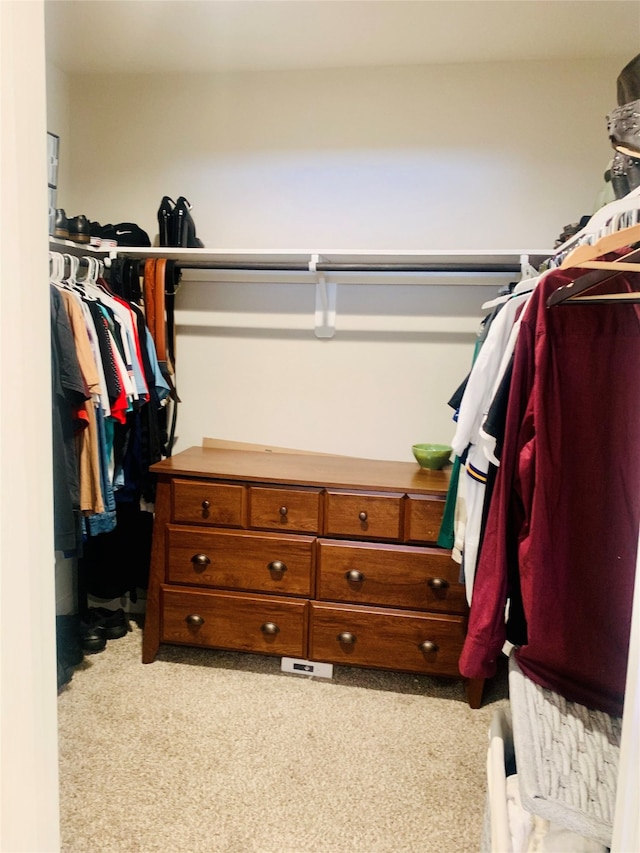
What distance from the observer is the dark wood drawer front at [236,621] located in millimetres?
2072

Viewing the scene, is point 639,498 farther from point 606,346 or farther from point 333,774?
point 333,774

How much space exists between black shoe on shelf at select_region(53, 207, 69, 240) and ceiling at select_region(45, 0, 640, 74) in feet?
2.25

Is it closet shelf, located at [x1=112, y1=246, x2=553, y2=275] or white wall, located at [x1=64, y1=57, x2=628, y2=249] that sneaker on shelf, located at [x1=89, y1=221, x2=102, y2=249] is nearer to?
closet shelf, located at [x1=112, y1=246, x2=553, y2=275]

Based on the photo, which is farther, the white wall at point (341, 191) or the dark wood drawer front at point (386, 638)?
the white wall at point (341, 191)

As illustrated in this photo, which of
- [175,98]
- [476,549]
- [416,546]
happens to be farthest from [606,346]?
[175,98]

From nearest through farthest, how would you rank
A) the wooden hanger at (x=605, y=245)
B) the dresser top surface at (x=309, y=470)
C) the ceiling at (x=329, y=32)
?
the wooden hanger at (x=605, y=245)
the ceiling at (x=329, y=32)
the dresser top surface at (x=309, y=470)

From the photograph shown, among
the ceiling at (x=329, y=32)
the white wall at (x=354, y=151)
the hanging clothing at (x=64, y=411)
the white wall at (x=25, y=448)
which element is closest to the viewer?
the white wall at (x=25, y=448)

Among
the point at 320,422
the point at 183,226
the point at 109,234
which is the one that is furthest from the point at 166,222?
the point at 320,422

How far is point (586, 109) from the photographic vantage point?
2227 mm

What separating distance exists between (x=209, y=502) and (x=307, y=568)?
446 mm

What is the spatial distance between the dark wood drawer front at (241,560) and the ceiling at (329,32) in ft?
6.20

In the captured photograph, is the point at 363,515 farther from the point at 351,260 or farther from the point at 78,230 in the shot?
the point at 78,230

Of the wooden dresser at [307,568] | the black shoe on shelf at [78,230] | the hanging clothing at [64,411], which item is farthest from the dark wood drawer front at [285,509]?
the black shoe on shelf at [78,230]

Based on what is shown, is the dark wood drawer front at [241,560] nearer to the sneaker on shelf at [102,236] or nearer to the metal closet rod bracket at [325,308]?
the metal closet rod bracket at [325,308]
